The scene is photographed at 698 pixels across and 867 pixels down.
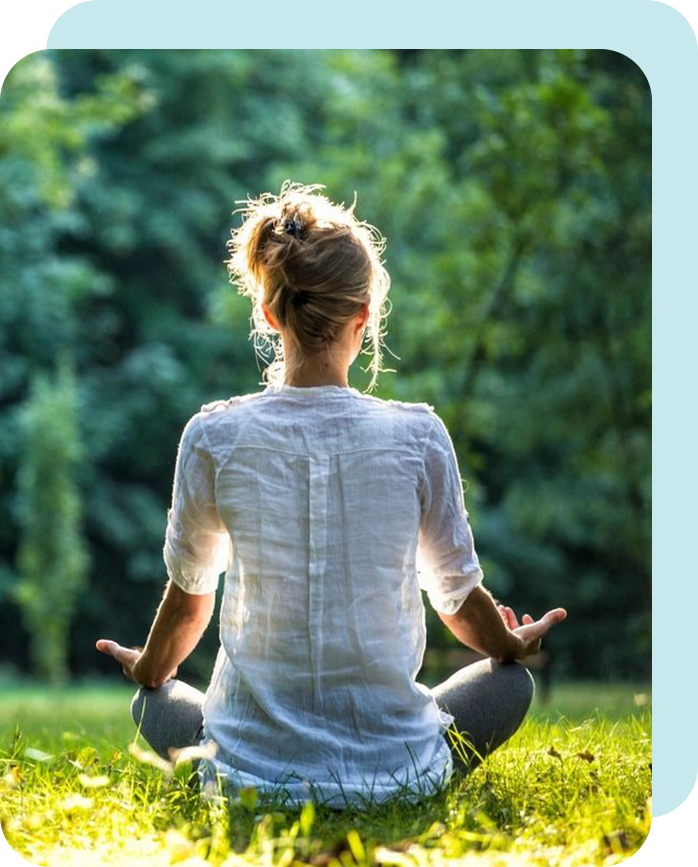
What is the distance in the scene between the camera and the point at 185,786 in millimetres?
1931

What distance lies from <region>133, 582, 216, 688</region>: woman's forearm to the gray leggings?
0.17 ft

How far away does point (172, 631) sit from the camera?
6.64 feet

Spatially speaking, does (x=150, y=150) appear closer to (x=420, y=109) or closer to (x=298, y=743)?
(x=420, y=109)

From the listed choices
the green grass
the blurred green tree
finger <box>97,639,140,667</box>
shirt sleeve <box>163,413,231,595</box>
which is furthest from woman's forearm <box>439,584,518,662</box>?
the blurred green tree

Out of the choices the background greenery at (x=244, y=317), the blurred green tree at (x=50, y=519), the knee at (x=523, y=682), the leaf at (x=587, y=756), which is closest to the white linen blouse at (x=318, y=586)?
the knee at (x=523, y=682)

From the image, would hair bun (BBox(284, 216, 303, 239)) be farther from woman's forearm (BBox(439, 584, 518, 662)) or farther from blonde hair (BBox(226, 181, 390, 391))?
woman's forearm (BBox(439, 584, 518, 662))

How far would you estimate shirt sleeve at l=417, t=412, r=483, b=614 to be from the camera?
1951mm

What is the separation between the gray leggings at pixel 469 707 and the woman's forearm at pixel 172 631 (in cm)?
5

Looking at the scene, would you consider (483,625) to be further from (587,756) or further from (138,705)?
(138,705)

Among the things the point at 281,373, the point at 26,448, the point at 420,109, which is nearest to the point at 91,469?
the point at 26,448

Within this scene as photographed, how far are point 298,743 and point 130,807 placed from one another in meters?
0.27

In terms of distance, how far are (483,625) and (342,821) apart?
0.39 m

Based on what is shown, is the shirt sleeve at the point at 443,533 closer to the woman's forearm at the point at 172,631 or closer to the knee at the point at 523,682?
the knee at the point at 523,682

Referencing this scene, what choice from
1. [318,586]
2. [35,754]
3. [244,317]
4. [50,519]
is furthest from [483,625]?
[50,519]
